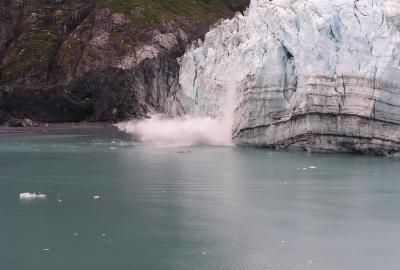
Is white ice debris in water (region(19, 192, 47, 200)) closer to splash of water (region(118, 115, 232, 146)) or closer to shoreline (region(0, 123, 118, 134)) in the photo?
splash of water (region(118, 115, 232, 146))

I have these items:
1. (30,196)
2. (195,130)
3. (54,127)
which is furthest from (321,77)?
(54,127)

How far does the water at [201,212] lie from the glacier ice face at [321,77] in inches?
50.7

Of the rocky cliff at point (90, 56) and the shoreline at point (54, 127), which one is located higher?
the rocky cliff at point (90, 56)

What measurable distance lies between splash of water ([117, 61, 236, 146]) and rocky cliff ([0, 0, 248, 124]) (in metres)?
4.25

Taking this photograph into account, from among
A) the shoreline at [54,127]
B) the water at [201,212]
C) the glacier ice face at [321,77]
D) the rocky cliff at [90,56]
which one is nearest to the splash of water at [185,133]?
the glacier ice face at [321,77]

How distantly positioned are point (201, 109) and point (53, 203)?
63.7ft

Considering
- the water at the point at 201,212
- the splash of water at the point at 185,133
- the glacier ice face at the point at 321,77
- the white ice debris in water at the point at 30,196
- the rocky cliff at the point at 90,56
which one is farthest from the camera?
the rocky cliff at the point at 90,56

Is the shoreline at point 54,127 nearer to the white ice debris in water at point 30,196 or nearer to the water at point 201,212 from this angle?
the water at point 201,212

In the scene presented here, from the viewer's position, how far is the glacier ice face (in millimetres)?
30406

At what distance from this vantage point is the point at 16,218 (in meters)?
18.5

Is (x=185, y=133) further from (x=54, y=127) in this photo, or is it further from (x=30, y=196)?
(x=30, y=196)

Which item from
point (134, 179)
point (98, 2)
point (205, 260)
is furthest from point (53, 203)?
point (98, 2)

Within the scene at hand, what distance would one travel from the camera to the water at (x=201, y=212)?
15.1m

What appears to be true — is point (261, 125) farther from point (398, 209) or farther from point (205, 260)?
point (205, 260)
